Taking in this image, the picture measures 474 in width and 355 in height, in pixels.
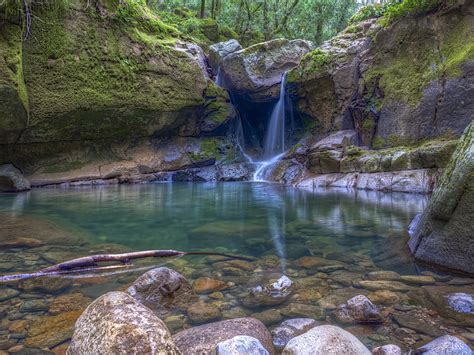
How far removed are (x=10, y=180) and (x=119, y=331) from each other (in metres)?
12.9

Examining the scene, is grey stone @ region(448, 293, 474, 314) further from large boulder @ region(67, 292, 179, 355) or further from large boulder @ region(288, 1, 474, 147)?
large boulder @ region(288, 1, 474, 147)

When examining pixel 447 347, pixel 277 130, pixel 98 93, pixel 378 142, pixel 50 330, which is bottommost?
pixel 50 330

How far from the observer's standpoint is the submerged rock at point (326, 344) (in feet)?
5.17

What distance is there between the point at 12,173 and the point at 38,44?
4.81m

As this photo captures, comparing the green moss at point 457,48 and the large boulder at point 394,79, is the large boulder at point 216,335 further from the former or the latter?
the green moss at point 457,48

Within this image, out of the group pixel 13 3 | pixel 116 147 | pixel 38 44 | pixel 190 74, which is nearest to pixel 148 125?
pixel 116 147

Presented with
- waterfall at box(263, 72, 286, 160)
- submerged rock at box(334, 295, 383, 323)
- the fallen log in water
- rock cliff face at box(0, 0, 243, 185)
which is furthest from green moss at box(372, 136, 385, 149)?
submerged rock at box(334, 295, 383, 323)

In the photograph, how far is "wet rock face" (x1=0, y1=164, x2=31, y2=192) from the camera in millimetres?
11719

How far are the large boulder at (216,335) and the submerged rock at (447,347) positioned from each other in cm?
84

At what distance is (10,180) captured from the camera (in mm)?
11734

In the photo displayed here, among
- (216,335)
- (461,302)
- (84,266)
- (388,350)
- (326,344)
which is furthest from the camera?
(84,266)

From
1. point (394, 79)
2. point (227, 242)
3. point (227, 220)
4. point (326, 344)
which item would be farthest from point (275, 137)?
point (326, 344)

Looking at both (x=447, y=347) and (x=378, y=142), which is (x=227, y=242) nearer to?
(x=447, y=347)

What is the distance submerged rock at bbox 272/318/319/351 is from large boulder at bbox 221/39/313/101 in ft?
53.9
